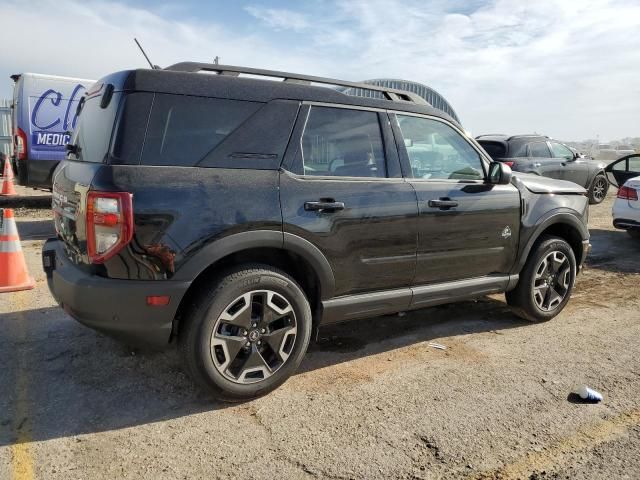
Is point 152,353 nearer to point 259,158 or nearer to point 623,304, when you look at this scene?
point 259,158

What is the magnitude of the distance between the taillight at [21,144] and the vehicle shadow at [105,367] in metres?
5.67

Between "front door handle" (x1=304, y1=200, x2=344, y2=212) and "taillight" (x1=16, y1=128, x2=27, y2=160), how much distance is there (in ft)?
Result: 26.1

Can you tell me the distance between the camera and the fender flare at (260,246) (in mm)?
2799

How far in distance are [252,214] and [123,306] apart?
0.87m

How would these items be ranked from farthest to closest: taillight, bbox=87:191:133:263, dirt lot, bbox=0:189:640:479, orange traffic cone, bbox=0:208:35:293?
orange traffic cone, bbox=0:208:35:293 → taillight, bbox=87:191:133:263 → dirt lot, bbox=0:189:640:479

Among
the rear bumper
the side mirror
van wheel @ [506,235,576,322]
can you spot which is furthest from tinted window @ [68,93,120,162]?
van wheel @ [506,235,576,322]

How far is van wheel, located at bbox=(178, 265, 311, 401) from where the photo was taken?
2.88 metres

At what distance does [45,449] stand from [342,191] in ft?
7.21

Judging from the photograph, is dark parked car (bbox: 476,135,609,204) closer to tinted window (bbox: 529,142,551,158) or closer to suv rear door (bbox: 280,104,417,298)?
tinted window (bbox: 529,142,551,158)

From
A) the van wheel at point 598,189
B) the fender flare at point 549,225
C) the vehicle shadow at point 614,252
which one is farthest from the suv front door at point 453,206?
the van wheel at point 598,189

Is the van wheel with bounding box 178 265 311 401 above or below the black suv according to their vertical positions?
below

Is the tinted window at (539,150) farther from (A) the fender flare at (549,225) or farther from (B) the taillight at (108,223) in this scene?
(B) the taillight at (108,223)

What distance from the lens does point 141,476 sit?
238cm

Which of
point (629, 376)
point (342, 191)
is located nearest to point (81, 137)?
point (342, 191)
